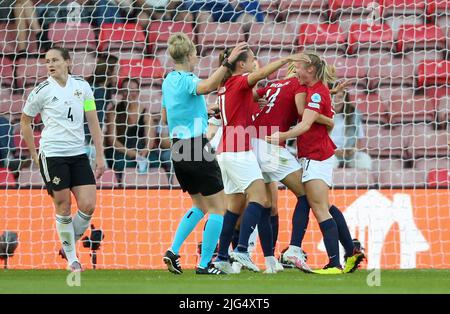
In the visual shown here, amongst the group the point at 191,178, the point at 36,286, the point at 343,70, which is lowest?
the point at 36,286

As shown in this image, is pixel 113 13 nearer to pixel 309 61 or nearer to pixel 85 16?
pixel 85 16


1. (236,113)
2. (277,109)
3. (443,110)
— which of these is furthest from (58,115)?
(443,110)

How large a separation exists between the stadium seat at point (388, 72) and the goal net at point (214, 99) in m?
0.02

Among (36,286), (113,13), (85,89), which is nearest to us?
(36,286)

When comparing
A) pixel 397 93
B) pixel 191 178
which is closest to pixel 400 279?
pixel 191 178

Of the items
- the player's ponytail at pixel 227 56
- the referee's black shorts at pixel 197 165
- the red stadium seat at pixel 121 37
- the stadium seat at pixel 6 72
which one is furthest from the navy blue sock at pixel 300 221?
the stadium seat at pixel 6 72

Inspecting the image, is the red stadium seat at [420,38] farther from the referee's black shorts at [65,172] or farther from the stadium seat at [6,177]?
the referee's black shorts at [65,172]

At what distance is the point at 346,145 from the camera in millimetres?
11500

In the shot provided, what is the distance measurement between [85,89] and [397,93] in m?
4.83

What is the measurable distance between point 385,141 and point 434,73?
1104 mm

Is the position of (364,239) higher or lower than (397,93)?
lower

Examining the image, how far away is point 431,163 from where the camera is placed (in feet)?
37.7

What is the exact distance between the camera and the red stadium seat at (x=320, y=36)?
12.2 metres

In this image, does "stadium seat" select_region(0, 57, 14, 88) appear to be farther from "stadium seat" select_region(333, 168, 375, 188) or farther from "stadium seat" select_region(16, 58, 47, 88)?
"stadium seat" select_region(333, 168, 375, 188)
